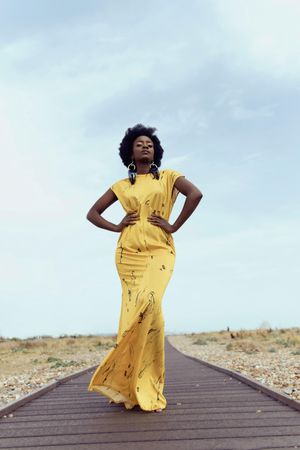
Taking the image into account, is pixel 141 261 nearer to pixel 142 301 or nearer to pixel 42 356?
pixel 142 301

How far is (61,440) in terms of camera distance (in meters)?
3.88

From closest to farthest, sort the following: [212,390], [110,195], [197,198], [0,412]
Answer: [0,412]
[197,198]
[110,195]
[212,390]

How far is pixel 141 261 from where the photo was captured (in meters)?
5.33

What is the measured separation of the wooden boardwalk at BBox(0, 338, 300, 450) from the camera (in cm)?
366

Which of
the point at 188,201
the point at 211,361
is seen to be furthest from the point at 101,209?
the point at 211,361

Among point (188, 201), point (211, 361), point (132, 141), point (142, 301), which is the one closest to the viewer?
point (142, 301)

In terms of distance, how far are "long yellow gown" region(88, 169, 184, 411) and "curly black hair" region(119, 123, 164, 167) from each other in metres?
0.40

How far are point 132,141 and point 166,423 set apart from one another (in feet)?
9.64

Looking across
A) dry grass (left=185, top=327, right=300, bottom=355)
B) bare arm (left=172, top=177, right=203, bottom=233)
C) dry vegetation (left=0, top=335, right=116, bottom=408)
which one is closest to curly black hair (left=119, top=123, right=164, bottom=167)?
bare arm (left=172, top=177, right=203, bottom=233)

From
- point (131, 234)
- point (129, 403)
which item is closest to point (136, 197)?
point (131, 234)

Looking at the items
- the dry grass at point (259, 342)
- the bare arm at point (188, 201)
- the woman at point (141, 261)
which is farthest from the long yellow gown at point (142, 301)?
the dry grass at point (259, 342)

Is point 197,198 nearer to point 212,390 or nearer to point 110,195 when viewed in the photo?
point 110,195

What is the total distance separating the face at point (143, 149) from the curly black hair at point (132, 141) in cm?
10

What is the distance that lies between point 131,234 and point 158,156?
3.39ft
